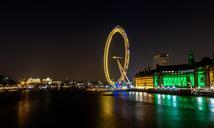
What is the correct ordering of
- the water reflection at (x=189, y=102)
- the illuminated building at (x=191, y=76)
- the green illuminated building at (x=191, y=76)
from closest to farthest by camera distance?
the water reflection at (x=189, y=102), the illuminated building at (x=191, y=76), the green illuminated building at (x=191, y=76)

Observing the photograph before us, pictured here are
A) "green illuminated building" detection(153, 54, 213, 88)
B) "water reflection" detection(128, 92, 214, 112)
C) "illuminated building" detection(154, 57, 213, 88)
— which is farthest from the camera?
"green illuminated building" detection(153, 54, 213, 88)

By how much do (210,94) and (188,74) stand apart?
2766 inches

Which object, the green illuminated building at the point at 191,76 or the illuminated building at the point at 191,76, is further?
the green illuminated building at the point at 191,76

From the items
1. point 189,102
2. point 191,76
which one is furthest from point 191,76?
point 189,102

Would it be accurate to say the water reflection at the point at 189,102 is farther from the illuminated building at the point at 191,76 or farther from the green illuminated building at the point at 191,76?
the green illuminated building at the point at 191,76

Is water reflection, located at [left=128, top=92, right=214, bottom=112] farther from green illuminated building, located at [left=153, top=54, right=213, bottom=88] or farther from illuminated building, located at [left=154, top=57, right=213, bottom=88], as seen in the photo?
green illuminated building, located at [left=153, top=54, right=213, bottom=88]

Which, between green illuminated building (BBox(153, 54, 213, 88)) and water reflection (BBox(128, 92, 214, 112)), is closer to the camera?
water reflection (BBox(128, 92, 214, 112))

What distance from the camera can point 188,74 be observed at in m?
165

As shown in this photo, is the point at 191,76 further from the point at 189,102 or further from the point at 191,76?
the point at 189,102

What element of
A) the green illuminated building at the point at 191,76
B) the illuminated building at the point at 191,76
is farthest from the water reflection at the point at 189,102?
the green illuminated building at the point at 191,76

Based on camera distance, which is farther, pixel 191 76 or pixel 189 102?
pixel 191 76

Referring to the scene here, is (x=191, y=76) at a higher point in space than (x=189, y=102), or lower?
higher

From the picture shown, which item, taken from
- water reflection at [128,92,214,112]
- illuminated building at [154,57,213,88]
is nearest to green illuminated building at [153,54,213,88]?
illuminated building at [154,57,213,88]

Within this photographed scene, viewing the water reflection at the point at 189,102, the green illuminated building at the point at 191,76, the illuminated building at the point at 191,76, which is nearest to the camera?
the water reflection at the point at 189,102
